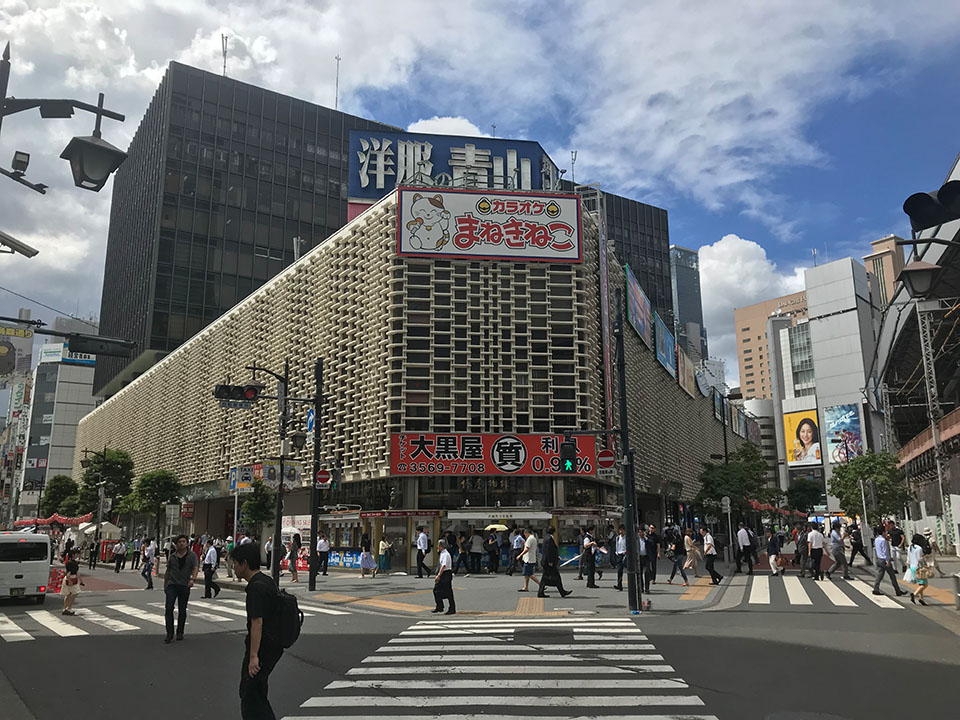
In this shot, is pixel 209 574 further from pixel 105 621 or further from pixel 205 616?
pixel 105 621

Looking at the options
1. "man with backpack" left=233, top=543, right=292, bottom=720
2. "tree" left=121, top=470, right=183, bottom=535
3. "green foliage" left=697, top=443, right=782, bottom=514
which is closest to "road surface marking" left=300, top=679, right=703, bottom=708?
"man with backpack" left=233, top=543, right=292, bottom=720

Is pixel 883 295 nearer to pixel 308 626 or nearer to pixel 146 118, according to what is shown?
pixel 146 118

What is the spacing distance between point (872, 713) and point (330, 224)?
8492 cm

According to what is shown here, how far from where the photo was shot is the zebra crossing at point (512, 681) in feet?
25.7

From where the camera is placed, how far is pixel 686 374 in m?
69.5

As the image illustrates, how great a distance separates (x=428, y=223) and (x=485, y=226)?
2.78 meters

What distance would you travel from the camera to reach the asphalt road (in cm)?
799

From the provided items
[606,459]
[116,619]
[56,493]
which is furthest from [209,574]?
[56,493]

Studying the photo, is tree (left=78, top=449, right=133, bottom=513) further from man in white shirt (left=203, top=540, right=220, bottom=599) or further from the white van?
the white van

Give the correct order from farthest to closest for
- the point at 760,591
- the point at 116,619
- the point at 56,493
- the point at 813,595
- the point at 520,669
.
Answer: the point at 56,493 → the point at 760,591 → the point at 813,595 → the point at 116,619 → the point at 520,669

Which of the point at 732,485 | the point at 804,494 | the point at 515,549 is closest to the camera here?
the point at 515,549

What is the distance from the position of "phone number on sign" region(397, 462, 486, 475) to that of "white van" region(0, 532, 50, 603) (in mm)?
15431

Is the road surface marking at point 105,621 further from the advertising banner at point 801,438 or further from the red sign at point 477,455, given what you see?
the advertising banner at point 801,438

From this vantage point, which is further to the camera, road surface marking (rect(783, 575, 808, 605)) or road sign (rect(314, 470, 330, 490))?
road sign (rect(314, 470, 330, 490))
